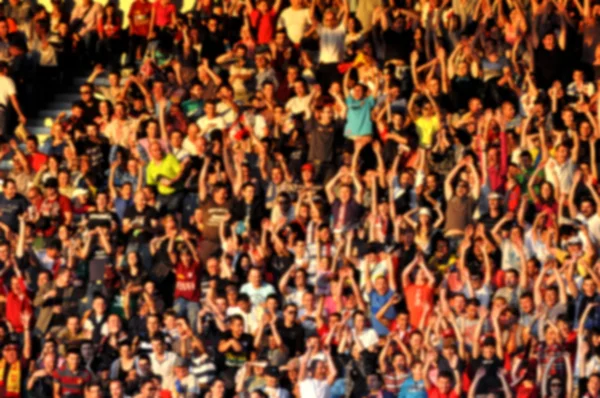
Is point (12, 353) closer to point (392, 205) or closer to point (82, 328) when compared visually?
point (82, 328)

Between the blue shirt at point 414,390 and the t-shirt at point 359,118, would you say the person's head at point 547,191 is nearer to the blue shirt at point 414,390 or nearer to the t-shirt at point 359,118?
the t-shirt at point 359,118

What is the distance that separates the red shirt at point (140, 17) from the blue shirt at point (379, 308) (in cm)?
718

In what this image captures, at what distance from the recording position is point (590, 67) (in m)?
31.3

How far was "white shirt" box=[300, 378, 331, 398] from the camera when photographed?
27.6 meters

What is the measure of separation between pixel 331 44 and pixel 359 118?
76.3 inches

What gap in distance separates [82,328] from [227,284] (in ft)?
6.12

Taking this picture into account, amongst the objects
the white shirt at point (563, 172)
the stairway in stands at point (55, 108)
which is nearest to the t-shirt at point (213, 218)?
the stairway in stands at point (55, 108)

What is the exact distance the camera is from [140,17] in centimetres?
3409

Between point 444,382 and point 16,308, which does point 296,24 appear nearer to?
point 16,308

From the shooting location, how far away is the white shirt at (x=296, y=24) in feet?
108

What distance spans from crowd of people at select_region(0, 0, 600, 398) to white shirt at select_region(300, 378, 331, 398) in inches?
1.0

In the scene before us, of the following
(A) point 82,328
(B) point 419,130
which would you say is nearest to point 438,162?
(B) point 419,130

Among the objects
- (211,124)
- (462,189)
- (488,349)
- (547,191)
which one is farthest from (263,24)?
(488,349)

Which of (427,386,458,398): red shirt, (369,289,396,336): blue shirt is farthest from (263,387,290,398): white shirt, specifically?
(427,386,458,398): red shirt
